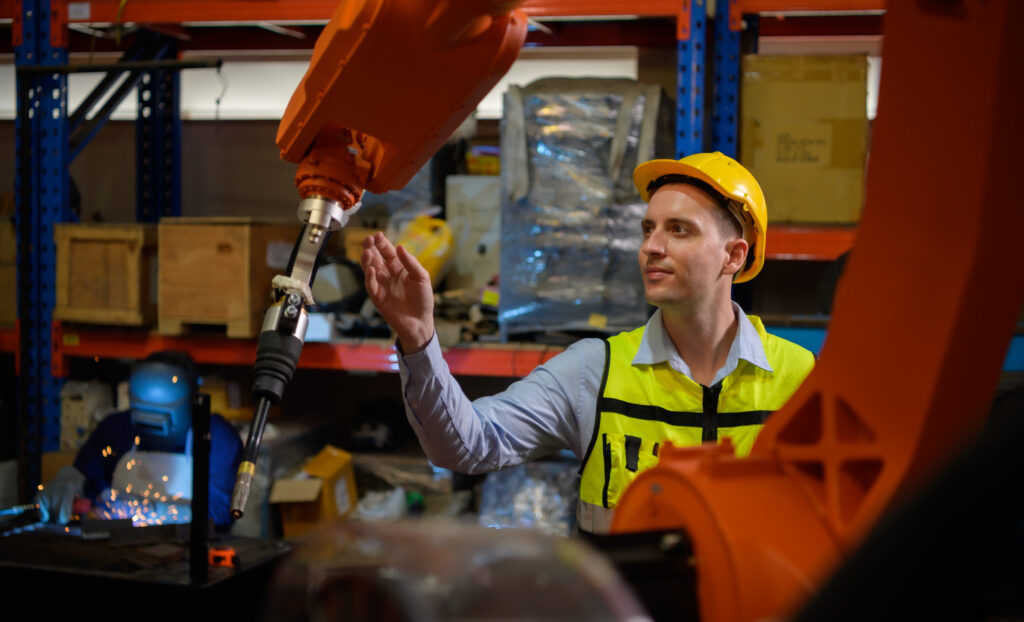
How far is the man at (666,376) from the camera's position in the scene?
2018 millimetres

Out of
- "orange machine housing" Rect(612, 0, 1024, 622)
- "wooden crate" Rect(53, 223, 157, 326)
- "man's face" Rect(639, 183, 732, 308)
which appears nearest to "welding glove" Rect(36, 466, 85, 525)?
"wooden crate" Rect(53, 223, 157, 326)

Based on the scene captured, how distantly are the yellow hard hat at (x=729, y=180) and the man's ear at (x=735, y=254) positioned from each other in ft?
0.14

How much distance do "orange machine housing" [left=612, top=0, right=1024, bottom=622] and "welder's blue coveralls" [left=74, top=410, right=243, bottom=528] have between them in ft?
11.7

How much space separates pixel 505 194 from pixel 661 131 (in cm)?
→ 71

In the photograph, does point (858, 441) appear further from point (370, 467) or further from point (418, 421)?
point (370, 467)

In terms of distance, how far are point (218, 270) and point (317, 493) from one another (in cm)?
111

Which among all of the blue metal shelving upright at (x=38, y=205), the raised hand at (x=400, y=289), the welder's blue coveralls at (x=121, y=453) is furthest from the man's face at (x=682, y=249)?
the blue metal shelving upright at (x=38, y=205)

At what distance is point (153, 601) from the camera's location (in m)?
2.66

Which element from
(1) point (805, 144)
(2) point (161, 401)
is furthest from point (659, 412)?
(2) point (161, 401)

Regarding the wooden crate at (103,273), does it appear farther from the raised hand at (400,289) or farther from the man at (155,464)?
the raised hand at (400,289)

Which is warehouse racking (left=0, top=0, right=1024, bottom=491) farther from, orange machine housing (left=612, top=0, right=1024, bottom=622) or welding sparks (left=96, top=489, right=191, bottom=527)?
orange machine housing (left=612, top=0, right=1024, bottom=622)

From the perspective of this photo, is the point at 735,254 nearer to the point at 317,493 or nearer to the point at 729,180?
the point at 729,180

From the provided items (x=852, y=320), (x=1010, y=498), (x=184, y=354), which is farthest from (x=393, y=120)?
(x=184, y=354)

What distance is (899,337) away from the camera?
30.4 inches
